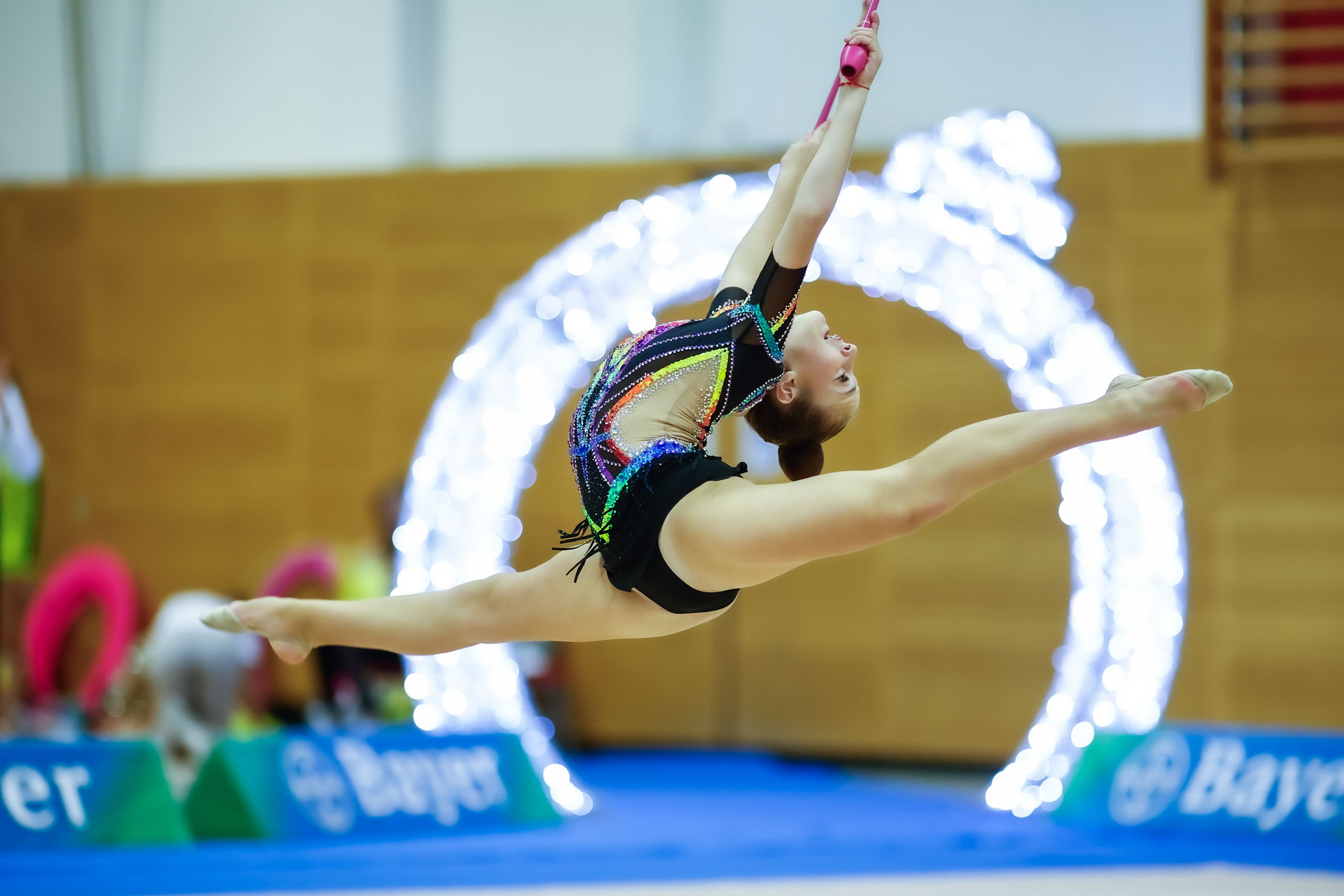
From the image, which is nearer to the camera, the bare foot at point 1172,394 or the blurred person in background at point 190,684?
the bare foot at point 1172,394

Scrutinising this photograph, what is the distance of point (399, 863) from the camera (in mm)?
5285

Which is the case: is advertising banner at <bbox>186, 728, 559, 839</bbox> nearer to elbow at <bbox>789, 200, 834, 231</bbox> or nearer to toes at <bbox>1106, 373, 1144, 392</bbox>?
elbow at <bbox>789, 200, 834, 231</bbox>

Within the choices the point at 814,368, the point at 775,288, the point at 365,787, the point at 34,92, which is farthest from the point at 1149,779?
the point at 34,92

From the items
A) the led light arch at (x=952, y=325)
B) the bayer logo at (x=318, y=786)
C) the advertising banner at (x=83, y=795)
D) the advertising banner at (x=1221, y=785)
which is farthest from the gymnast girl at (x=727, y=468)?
the advertising banner at (x=1221, y=785)

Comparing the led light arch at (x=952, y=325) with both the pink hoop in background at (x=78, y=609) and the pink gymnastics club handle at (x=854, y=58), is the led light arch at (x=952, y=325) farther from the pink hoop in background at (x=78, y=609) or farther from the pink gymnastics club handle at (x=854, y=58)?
the pink gymnastics club handle at (x=854, y=58)

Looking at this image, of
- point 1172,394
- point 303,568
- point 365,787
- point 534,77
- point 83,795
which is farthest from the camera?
point 534,77

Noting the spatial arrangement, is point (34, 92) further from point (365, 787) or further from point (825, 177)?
point (825, 177)

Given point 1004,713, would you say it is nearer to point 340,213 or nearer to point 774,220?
point 340,213

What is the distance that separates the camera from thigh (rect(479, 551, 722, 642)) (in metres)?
3.13

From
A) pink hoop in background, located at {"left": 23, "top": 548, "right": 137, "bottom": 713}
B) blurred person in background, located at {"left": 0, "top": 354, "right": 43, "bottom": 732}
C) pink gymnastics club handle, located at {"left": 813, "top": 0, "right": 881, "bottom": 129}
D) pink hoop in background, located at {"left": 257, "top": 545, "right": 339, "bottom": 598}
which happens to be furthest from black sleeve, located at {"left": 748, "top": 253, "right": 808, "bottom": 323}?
pink hoop in background, located at {"left": 23, "top": 548, "right": 137, "bottom": 713}

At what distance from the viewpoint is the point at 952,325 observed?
21.4 ft

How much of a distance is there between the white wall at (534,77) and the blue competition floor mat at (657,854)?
155 inches

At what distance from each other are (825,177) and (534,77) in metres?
6.50

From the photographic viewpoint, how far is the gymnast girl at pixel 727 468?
2.63m
